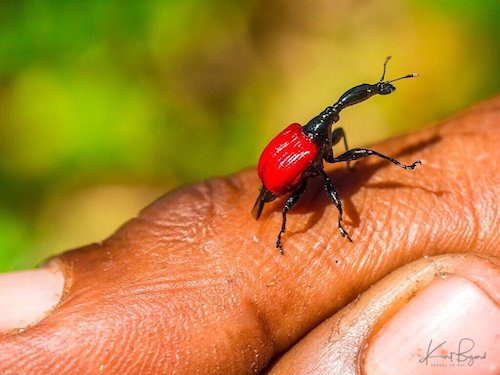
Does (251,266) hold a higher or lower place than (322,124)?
lower

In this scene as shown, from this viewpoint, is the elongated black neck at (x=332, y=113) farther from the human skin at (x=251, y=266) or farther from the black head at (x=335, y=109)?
the human skin at (x=251, y=266)

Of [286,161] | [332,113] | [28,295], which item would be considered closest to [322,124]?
[332,113]

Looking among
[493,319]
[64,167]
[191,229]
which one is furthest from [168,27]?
[493,319]

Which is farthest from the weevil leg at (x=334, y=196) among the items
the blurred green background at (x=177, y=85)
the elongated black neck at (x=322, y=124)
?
the blurred green background at (x=177, y=85)

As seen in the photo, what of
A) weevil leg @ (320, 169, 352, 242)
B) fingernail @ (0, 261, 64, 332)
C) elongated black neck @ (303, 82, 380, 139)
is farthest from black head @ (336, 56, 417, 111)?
fingernail @ (0, 261, 64, 332)

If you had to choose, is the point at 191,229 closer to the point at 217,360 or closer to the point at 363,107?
the point at 217,360

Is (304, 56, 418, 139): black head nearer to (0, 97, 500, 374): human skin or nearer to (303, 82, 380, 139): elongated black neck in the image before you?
(303, 82, 380, 139): elongated black neck

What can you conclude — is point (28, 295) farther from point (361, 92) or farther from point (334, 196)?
point (361, 92)
